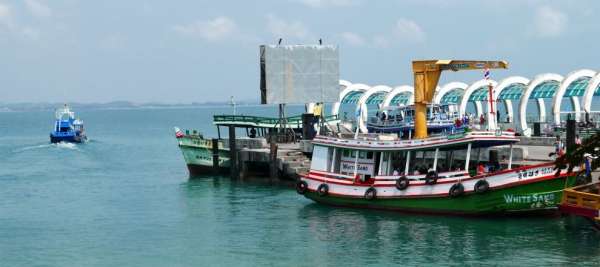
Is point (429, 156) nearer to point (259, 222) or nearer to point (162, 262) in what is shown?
point (259, 222)

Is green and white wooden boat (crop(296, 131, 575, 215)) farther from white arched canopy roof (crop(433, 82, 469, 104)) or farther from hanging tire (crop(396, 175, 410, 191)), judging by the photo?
white arched canopy roof (crop(433, 82, 469, 104))

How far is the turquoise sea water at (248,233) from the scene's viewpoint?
93.9 feet

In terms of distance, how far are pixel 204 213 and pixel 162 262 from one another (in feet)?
34.3

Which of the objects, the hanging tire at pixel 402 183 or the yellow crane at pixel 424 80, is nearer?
the hanging tire at pixel 402 183

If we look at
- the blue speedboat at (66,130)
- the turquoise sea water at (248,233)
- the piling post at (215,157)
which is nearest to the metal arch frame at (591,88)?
the turquoise sea water at (248,233)

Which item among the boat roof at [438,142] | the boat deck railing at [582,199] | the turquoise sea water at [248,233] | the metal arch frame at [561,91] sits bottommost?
the turquoise sea water at [248,233]

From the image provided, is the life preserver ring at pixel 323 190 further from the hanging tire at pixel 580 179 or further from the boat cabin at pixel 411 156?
the hanging tire at pixel 580 179

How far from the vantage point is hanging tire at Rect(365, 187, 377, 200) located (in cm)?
3594

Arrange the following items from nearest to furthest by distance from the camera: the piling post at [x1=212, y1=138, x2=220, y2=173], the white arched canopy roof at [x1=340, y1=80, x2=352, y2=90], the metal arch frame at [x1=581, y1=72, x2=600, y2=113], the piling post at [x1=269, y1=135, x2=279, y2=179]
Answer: the piling post at [x1=269, y1=135, x2=279, y2=179] < the metal arch frame at [x1=581, y1=72, x2=600, y2=113] < the piling post at [x1=212, y1=138, x2=220, y2=173] < the white arched canopy roof at [x1=340, y1=80, x2=352, y2=90]

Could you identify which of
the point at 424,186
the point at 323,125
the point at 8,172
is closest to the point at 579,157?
the point at 424,186

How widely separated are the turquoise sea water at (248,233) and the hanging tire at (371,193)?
2.18ft

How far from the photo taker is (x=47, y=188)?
51656 millimetres

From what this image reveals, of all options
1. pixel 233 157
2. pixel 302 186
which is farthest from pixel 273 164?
pixel 302 186

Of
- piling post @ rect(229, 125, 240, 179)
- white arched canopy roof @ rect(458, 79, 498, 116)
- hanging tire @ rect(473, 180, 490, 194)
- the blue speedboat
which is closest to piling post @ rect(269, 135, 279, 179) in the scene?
piling post @ rect(229, 125, 240, 179)
